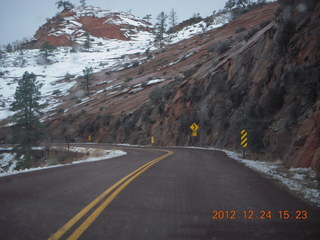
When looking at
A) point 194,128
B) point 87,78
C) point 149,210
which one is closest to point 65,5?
point 87,78

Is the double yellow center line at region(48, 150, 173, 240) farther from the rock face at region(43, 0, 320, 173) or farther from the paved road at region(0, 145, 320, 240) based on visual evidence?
the rock face at region(43, 0, 320, 173)

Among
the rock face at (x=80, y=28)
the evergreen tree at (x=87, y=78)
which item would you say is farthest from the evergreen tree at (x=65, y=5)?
the evergreen tree at (x=87, y=78)

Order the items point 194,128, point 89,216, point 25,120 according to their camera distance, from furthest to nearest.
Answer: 1. point 25,120
2. point 194,128
3. point 89,216

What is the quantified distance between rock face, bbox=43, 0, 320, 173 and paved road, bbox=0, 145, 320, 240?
3694 millimetres

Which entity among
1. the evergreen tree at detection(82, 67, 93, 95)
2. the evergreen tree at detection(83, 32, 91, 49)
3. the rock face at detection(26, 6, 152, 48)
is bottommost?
the evergreen tree at detection(82, 67, 93, 95)

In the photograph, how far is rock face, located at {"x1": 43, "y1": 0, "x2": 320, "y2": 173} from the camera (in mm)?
13242

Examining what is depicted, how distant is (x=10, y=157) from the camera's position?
1494 inches

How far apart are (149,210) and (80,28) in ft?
472

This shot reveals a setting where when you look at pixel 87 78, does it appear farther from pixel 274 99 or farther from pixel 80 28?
pixel 80 28

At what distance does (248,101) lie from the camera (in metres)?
23.2

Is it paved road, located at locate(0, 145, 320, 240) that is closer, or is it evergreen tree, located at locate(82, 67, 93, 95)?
paved road, located at locate(0, 145, 320, 240)

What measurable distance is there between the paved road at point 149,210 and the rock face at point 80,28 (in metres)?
130

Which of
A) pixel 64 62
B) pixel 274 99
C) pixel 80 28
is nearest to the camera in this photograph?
pixel 274 99

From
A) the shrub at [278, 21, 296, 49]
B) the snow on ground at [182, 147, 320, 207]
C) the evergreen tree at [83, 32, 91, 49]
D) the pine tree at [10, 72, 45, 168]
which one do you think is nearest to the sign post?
the shrub at [278, 21, 296, 49]
